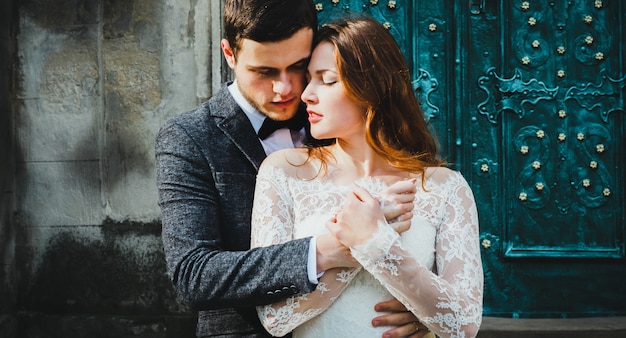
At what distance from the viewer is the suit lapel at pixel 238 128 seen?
2613 mm

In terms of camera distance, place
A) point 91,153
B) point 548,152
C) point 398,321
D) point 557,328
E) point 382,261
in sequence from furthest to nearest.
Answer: point 548,152 → point 91,153 → point 557,328 → point 398,321 → point 382,261

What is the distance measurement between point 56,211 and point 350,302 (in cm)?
294

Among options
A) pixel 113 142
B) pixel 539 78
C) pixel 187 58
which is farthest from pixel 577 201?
pixel 113 142

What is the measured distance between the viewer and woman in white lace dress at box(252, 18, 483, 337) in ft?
7.16

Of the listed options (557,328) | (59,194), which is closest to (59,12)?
(59,194)

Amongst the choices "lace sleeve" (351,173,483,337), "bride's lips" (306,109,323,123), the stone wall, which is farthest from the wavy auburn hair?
the stone wall

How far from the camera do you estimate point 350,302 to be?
233cm

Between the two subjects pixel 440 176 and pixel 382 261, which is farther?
pixel 440 176

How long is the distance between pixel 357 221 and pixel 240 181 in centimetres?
54

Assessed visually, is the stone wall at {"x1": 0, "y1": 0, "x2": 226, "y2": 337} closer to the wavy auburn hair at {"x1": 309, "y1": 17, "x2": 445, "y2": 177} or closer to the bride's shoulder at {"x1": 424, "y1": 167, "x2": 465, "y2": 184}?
the wavy auburn hair at {"x1": 309, "y1": 17, "x2": 445, "y2": 177}

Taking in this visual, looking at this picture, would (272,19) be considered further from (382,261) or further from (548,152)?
(548,152)

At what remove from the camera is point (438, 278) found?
2195mm

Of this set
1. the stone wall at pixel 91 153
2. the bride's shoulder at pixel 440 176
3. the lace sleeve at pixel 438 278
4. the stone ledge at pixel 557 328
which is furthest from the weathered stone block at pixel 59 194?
the lace sleeve at pixel 438 278

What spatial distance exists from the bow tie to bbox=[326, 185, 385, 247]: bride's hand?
594mm
